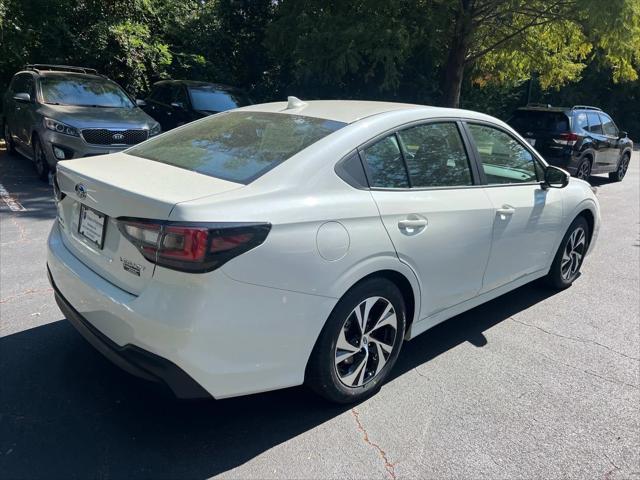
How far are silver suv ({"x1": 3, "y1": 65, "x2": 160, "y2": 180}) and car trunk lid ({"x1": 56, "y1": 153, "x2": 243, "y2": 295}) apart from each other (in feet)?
16.3

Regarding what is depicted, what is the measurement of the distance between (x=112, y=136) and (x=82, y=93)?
1.66m

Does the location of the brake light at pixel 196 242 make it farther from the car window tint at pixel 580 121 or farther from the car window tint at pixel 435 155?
the car window tint at pixel 580 121

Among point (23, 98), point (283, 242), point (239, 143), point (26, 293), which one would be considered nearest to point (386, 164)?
point (239, 143)

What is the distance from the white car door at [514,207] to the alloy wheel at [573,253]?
1.38ft

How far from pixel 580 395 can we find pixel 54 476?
9.45 ft

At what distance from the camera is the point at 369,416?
2.93 metres

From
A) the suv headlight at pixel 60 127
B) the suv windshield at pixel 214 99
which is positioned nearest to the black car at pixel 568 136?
the suv windshield at pixel 214 99

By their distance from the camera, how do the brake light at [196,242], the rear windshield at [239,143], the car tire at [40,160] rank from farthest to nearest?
the car tire at [40,160] → the rear windshield at [239,143] → the brake light at [196,242]

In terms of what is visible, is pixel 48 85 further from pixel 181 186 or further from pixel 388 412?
pixel 388 412

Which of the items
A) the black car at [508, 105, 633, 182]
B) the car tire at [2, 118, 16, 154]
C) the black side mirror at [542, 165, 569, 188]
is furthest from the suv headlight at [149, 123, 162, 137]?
the black car at [508, 105, 633, 182]

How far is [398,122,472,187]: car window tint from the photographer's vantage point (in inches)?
127

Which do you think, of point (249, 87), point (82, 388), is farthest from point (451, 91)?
point (82, 388)

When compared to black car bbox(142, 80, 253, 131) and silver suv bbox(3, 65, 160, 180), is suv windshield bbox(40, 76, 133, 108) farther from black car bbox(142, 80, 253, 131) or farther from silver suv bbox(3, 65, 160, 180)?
black car bbox(142, 80, 253, 131)

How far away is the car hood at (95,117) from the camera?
7.70 meters
